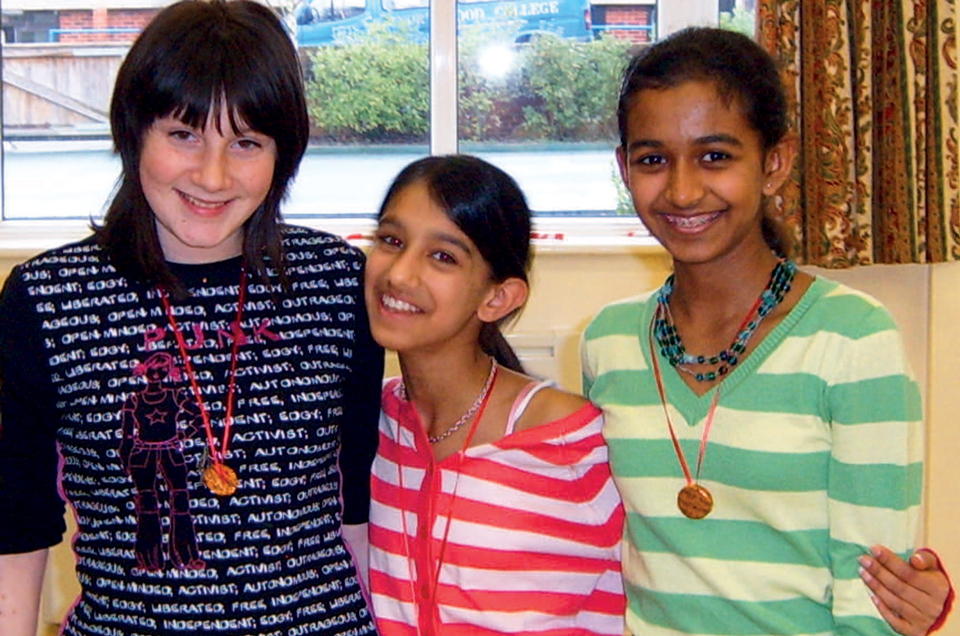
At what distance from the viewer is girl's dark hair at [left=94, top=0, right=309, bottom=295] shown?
121 cm

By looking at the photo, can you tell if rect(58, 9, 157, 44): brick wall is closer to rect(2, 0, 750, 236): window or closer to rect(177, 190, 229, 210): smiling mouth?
rect(2, 0, 750, 236): window

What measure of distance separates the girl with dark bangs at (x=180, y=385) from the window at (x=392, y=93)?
1.99 m

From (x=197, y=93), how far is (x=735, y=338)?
2.31 ft

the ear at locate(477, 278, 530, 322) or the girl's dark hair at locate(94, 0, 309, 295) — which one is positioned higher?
the girl's dark hair at locate(94, 0, 309, 295)

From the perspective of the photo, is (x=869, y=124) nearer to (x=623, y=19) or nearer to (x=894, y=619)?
(x=623, y=19)

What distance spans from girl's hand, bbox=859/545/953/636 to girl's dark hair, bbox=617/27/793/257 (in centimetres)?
42

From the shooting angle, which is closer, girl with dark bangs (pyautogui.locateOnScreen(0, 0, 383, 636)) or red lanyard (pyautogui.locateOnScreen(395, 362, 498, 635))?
girl with dark bangs (pyautogui.locateOnScreen(0, 0, 383, 636))

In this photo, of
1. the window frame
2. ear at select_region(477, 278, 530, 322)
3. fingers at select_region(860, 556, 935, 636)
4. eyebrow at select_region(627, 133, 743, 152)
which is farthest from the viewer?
the window frame

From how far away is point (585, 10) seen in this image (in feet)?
10.6

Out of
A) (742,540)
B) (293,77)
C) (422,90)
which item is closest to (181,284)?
(293,77)

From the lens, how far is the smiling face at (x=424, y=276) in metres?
1.40

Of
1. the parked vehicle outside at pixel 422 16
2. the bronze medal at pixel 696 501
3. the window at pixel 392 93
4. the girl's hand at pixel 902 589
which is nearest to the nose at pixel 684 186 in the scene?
the bronze medal at pixel 696 501

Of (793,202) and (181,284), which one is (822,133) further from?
(181,284)

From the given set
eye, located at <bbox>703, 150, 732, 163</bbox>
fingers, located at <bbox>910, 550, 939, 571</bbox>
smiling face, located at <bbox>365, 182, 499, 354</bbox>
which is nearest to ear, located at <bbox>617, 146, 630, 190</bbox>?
eye, located at <bbox>703, 150, 732, 163</bbox>
